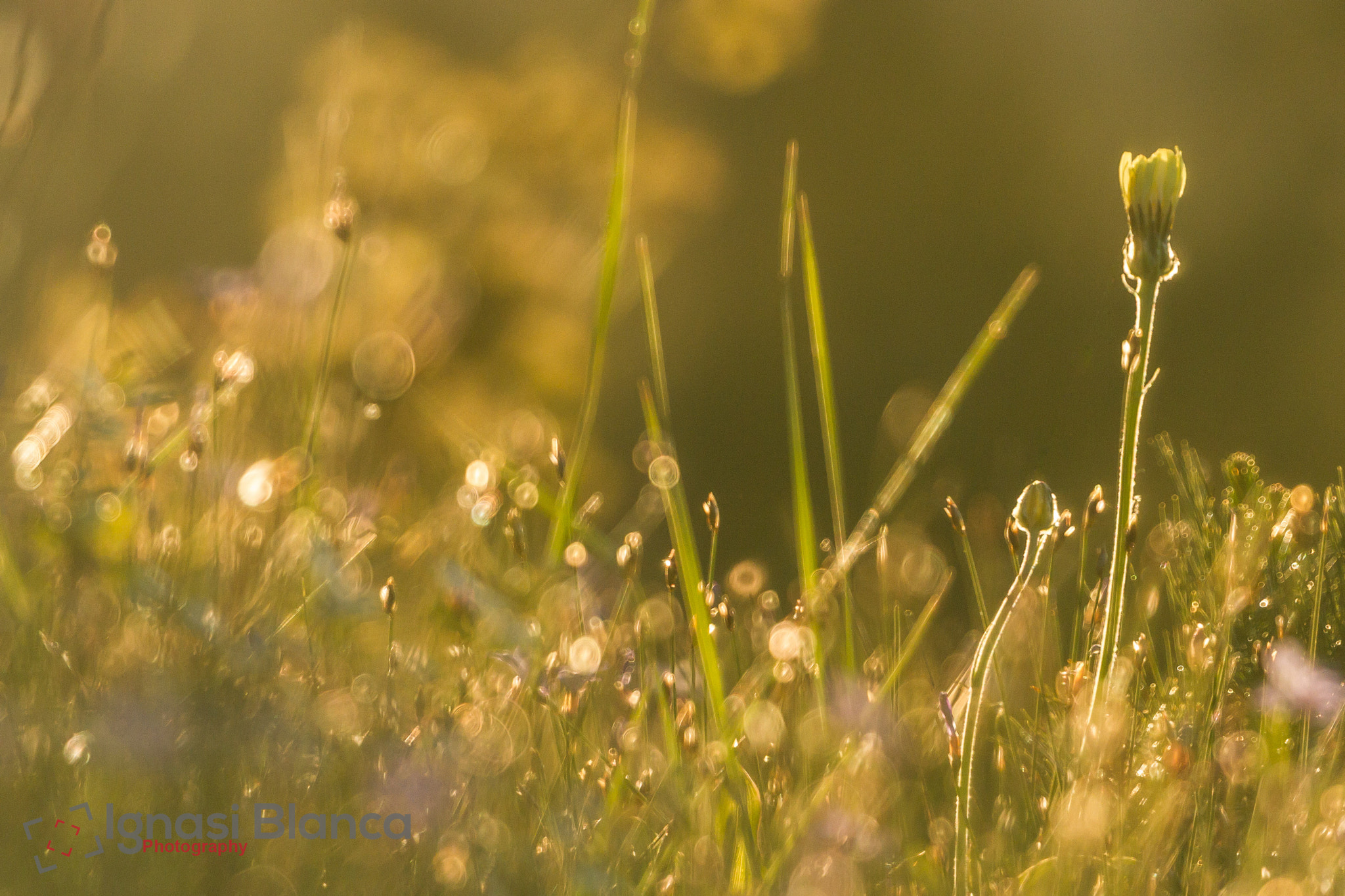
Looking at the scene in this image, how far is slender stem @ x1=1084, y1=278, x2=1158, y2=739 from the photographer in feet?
2.81

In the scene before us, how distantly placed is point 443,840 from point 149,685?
30cm

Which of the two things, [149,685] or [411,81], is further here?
[411,81]

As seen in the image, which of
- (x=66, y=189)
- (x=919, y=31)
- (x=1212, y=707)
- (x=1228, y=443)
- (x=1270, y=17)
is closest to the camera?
(x=1212, y=707)

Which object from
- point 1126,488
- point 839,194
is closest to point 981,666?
point 1126,488

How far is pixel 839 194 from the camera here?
289 inches

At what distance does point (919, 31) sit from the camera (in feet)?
24.2

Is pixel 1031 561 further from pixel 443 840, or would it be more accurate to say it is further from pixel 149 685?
pixel 149 685

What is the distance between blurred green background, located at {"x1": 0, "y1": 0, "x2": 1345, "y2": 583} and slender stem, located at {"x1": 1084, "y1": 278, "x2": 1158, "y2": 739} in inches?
170

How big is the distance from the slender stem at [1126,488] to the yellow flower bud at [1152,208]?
0.12 ft

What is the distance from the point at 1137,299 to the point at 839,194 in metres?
6.61

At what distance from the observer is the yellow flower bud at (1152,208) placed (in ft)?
3.18

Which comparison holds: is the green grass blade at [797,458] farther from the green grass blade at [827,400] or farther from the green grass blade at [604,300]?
the green grass blade at [604,300]

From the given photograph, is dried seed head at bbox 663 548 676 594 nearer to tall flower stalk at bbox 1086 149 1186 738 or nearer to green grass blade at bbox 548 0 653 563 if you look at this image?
green grass blade at bbox 548 0 653 563

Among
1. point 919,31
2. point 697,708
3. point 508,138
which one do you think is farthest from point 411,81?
point 697,708
